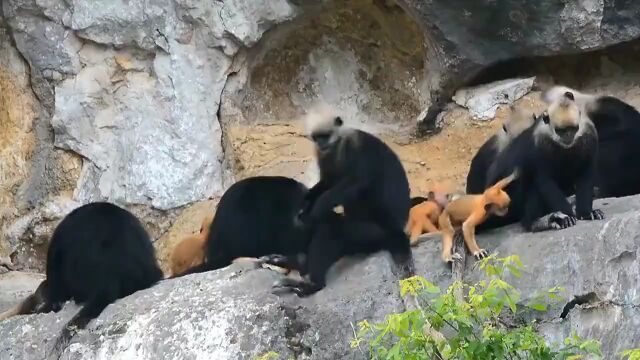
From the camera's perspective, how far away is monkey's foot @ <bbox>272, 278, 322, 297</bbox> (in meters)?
8.06

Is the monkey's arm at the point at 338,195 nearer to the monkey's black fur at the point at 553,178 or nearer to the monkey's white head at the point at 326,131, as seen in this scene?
the monkey's white head at the point at 326,131

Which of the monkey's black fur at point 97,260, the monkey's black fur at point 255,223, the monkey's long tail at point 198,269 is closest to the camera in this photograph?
the monkey's black fur at point 97,260

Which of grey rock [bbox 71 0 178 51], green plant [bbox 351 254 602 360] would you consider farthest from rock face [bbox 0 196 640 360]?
grey rock [bbox 71 0 178 51]

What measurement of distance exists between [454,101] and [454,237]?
3.64m

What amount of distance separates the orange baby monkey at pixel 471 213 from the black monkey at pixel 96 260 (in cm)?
209

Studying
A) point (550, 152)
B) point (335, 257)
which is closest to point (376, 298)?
point (335, 257)

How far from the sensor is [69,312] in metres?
8.55

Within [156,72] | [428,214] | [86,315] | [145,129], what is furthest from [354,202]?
[156,72]

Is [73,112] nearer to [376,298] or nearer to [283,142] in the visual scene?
[283,142]

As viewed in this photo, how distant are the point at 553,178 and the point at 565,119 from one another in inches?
16.1

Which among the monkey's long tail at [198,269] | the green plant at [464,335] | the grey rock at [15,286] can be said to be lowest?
the grey rock at [15,286]

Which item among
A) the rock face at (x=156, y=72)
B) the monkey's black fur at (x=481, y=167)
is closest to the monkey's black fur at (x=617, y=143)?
the monkey's black fur at (x=481, y=167)

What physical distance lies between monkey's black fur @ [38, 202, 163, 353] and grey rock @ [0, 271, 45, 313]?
1.59 m

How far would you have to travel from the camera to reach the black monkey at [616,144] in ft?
31.4
